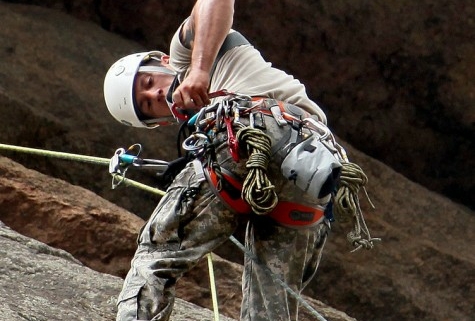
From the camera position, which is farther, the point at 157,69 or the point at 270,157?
the point at 157,69

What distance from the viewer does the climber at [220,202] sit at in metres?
4.52

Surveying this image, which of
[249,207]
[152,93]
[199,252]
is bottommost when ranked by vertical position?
[199,252]

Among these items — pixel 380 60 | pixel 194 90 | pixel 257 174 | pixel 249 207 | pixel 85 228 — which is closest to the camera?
pixel 257 174

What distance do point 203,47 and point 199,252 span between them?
0.76 meters

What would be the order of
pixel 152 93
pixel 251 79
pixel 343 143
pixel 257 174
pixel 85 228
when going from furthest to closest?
pixel 343 143, pixel 85 228, pixel 152 93, pixel 251 79, pixel 257 174

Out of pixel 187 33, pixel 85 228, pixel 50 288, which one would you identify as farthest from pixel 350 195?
pixel 85 228

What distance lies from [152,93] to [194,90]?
59 centimetres

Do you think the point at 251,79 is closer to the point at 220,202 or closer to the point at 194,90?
the point at 194,90

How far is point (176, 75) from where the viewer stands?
504 centimetres

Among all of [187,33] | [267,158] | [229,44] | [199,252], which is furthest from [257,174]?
[187,33]

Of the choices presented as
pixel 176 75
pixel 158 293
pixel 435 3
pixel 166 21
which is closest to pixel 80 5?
pixel 166 21

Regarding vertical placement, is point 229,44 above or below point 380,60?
above

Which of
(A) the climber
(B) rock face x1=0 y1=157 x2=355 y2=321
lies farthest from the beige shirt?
(B) rock face x1=0 y1=157 x2=355 y2=321

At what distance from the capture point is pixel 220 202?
4652 millimetres
